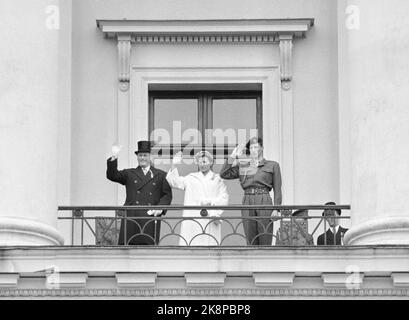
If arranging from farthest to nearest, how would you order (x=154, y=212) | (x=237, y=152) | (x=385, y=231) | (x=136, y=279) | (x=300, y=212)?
Result: 1. (x=237, y=152)
2. (x=300, y=212)
3. (x=154, y=212)
4. (x=385, y=231)
5. (x=136, y=279)

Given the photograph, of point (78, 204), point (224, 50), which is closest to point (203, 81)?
point (224, 50)

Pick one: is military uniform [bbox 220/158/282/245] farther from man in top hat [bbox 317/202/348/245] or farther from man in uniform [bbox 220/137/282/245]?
man in top hat [bbox 317/202/348/245]

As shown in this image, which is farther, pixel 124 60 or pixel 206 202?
pixel 124 60

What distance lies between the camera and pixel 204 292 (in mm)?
25875

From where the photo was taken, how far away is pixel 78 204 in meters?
30.4

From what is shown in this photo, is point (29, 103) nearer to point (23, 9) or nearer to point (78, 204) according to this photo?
point (23, 9)

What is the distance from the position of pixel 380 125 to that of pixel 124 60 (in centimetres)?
572

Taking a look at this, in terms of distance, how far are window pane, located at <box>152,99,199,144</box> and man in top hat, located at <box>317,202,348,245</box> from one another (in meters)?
3.60

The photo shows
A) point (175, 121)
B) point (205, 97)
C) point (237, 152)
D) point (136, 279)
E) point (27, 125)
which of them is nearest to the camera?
point (136, 279)

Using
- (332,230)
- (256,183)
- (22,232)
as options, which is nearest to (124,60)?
(256,183)

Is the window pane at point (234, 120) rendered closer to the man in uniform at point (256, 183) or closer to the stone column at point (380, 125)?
the man in uniform at point (256, 183)

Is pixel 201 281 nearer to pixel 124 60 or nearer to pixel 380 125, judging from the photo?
pixel 380 125

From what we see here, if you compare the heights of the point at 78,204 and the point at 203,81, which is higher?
the point at 203,81

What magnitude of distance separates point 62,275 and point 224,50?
21.6 ft
